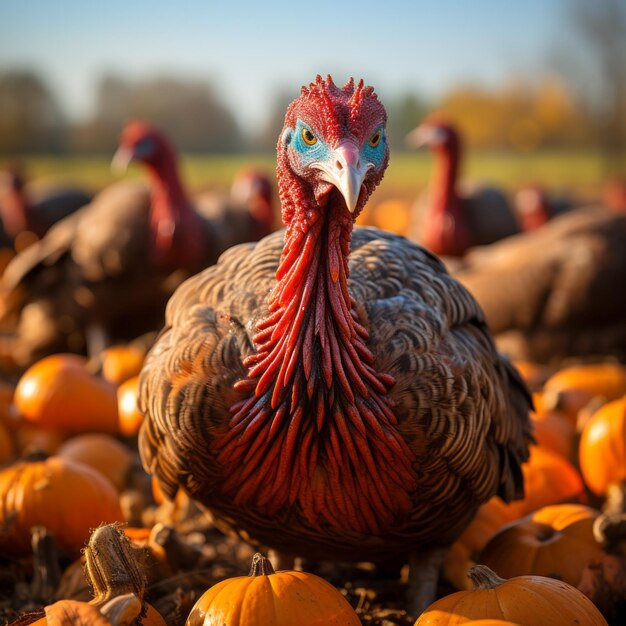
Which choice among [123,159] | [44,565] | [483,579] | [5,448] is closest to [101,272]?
[123,159]

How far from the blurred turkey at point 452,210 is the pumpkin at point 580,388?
167 inches

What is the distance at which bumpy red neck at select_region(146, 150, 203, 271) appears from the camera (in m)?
7.82

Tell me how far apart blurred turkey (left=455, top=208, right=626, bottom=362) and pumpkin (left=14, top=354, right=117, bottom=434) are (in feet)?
10.8

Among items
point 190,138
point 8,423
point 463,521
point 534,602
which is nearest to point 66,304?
point 8,423

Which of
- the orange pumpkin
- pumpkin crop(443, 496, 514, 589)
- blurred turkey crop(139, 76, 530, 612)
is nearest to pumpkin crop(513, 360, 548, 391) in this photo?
pumpkin crop(443, 496, 514, 589)

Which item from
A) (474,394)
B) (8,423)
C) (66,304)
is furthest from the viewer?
(66,304)

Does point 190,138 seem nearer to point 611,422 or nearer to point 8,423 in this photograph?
point 8,423

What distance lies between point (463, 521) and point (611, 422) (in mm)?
1330

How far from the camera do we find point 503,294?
23.0 feet

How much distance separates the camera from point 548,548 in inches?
123

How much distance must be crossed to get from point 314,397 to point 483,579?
0.70m

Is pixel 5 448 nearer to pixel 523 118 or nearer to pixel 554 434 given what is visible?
pixel 554 434

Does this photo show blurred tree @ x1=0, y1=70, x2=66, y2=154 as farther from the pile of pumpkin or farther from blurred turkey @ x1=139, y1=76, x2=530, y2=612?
blurred turkey @ x1=139, y1=76, x2=530, y2=612

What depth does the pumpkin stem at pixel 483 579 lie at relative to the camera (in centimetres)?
247
